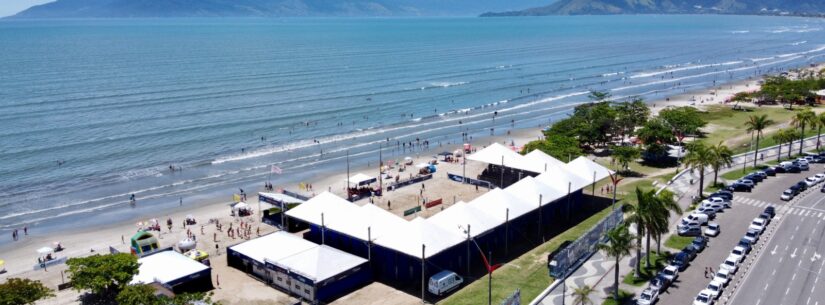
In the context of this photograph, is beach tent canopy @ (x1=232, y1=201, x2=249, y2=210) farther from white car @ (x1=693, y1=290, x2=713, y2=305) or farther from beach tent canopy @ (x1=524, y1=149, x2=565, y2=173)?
white car @ (x1=693, y1=290, x2=713, y2=305)

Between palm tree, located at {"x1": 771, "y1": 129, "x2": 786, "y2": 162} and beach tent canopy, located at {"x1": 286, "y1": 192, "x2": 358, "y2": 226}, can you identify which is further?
palm tree, located at {"x1": 771, "y1": 129, "x2": 786, "y2": 162}

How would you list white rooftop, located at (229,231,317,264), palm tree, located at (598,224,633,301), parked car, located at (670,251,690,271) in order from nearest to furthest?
1. palm tree, located at (598,224,633,301)
2. parked car, located at (670,251,690,271)
3. white rooftop, located at (229,231,317,264)

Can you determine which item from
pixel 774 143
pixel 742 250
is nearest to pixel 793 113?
pixel 774 143

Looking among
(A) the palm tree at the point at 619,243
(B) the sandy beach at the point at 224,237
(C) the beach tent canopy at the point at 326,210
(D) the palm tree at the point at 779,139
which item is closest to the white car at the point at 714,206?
(B) the sandy beach at the point at 224,237

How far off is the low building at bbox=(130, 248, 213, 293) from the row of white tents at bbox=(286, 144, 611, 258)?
8.30 m

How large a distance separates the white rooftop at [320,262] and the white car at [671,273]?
17.7m

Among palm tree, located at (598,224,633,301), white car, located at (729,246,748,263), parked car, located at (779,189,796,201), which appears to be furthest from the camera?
parked car, located at (779,189,796,201)

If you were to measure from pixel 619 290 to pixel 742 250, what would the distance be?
10.3m

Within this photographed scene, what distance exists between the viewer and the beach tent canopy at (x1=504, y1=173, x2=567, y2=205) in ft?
154

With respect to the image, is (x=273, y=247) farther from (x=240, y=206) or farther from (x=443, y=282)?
(x=240, y=206)

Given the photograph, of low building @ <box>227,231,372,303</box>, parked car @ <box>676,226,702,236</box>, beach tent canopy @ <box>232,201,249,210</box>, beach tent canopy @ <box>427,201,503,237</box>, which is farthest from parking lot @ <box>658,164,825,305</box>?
beach tent canopy @ <box>232,201,249,210</box>

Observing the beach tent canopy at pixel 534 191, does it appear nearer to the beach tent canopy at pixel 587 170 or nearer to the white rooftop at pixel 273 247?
the beach tent canopy at pixel 587 170

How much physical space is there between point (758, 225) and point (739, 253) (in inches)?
239

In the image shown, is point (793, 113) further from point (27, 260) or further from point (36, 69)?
point (36, 69)
